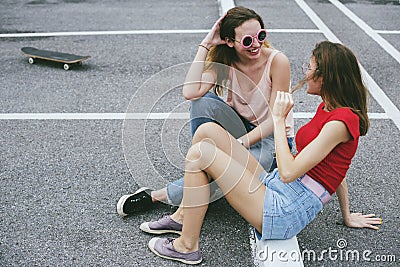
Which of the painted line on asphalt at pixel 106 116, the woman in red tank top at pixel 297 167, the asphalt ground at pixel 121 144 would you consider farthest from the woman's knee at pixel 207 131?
the painted line on asphalt at pixel 106 116

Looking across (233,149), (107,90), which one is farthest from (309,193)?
(107,90)

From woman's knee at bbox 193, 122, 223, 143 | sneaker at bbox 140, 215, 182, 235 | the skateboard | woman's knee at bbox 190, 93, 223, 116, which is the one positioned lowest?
the skateboard

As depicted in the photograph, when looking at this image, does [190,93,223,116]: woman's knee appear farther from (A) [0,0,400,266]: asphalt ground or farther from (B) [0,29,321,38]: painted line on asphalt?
(B) [0,29,321,38]: painted line on asphalt

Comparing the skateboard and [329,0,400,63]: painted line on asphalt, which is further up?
the skateboard

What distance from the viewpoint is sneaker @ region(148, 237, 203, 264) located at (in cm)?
307

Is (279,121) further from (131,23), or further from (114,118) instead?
(131,23)

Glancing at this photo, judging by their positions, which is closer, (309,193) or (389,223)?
(309,193)

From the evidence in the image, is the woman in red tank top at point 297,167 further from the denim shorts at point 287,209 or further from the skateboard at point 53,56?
the skateboard at point 53,56

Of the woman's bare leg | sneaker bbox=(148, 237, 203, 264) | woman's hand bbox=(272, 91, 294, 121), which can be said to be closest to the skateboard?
the woman's bare leg

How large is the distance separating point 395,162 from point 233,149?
152 cm

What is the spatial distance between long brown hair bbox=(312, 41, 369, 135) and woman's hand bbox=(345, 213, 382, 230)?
2.15ft

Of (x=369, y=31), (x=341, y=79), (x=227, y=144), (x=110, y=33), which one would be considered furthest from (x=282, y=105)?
(x=369, y=31)

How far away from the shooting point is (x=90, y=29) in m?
7.73

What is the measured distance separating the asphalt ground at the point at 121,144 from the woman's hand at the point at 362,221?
38 millimetres
